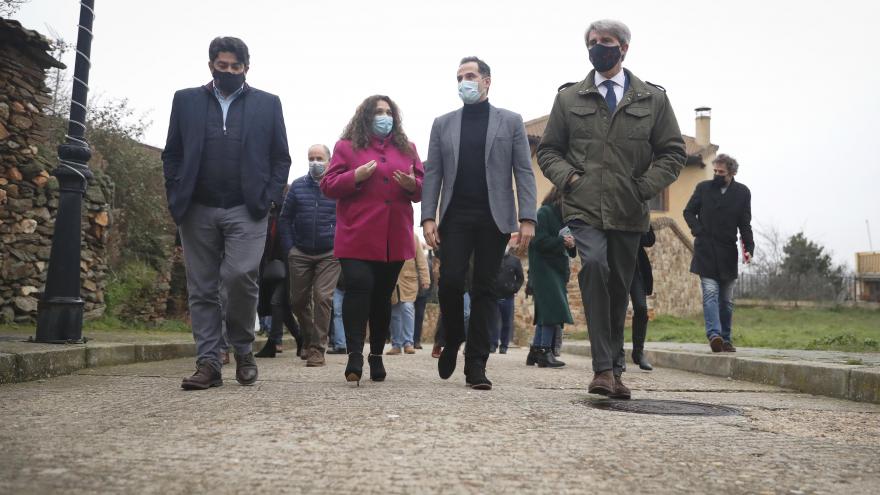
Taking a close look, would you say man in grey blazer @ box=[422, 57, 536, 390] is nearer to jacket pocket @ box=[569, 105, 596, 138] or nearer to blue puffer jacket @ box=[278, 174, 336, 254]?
jacket pocket @ box=[569, 105, 596, 138]

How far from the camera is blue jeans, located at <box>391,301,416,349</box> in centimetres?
1083

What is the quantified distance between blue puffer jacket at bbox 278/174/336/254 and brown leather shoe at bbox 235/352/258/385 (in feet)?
8.68

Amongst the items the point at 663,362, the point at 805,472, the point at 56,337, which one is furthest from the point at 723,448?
the point at 663,362

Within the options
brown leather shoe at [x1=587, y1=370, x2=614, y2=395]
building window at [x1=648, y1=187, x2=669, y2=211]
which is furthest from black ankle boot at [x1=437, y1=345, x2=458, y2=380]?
building window at [x1=648, y1=187, x2=669, y2=211]

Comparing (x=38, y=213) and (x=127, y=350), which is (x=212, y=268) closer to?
(x=127, y=350)

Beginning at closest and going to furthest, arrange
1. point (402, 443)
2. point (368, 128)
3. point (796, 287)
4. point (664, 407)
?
point (402, 443), point (664, 407), point (368, 128), point (796, 287)

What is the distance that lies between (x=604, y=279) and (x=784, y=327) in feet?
46.2

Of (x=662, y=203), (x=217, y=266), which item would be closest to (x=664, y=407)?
(x=217, y=266)

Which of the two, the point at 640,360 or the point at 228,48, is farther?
the point at 640,360

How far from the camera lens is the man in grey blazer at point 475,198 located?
560 cm

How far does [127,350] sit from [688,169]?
28675 mm

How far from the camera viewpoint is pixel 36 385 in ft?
17.3

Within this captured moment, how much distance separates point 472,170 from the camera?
18.6 feet

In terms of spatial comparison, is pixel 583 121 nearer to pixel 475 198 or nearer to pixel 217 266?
pixel 475 198
